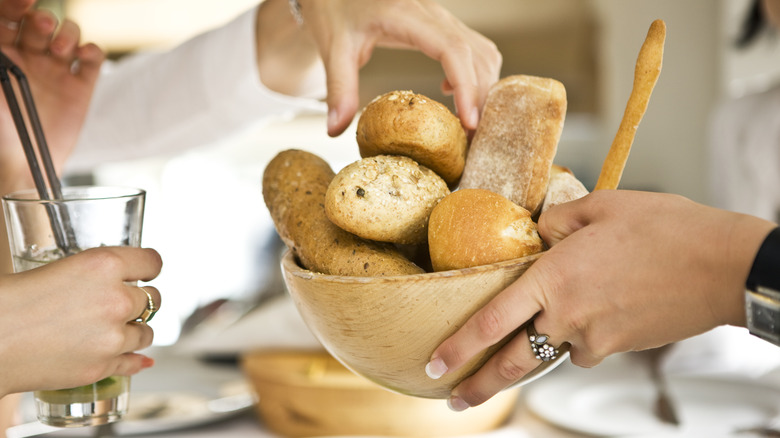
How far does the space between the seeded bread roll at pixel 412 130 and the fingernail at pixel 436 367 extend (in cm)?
17

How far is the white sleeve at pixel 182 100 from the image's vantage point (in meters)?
1.06

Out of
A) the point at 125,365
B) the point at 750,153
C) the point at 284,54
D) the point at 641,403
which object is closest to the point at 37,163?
the point at 125,365

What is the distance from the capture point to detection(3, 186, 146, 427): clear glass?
1.78 feet

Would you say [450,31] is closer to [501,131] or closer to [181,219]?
[501,131]

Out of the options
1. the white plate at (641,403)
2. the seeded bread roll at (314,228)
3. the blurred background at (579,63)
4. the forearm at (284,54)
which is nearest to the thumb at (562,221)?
the seeded bread roll at (314,228)

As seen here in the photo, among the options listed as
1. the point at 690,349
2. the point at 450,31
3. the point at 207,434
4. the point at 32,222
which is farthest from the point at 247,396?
the point at 690,349

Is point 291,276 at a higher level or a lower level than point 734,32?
lower

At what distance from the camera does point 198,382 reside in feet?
3.50

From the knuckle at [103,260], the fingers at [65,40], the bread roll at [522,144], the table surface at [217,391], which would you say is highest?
the fingers at [65,40]

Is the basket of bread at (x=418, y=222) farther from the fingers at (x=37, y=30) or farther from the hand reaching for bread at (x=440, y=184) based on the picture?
the fingers at (x=37, y=30)

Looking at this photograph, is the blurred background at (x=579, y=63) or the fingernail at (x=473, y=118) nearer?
the fingernail at (x=473, y=118)

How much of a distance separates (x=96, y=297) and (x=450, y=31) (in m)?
Answer: 0.42

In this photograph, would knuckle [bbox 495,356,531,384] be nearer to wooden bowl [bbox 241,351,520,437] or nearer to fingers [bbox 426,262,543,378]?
fingers [bbox 426,262,543,378]

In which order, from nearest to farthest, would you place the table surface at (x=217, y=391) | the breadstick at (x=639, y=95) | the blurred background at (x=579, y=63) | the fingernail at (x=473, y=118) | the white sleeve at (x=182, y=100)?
the breadstick at (x=639, y=95), the fingernail at (x=473, y=118), the table surface at (x=217, y=391), the white sleeve at (x=182, y=100), the blurred background at (x=579, y=63)
